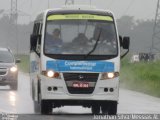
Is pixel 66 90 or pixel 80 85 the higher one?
pixel 80 85

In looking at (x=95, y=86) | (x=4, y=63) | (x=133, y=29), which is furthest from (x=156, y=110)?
(x=133, y=29)

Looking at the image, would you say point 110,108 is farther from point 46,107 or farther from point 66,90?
point 46,107

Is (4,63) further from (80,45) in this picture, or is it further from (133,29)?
(133,29)

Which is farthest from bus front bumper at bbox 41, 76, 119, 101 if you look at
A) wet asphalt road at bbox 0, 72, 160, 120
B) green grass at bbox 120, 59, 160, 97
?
green grass at bbox 120, 59, 160, 97

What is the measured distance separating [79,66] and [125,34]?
417ft

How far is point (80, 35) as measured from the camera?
18656 mm

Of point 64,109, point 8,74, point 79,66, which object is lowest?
point 8,74

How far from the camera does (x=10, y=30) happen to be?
140250 millimetres

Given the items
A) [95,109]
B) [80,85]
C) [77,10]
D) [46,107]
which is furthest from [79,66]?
[95,109]

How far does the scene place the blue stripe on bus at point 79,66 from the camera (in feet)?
59.1

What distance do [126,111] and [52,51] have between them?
3208 millimetres

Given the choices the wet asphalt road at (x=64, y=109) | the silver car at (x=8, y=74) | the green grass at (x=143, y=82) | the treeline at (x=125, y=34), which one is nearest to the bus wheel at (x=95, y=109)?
the wet asphalt road at (x=64, y=109)

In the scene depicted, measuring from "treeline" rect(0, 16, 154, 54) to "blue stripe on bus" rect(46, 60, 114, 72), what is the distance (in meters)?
117

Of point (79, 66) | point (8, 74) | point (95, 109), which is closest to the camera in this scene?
point (79, 66)
